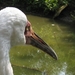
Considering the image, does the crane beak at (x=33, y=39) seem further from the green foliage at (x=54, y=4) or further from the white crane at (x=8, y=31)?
the green foliage at (x=54, y=4)

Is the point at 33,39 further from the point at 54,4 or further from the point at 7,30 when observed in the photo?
the point at 54,4

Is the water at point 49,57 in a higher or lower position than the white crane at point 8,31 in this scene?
lower

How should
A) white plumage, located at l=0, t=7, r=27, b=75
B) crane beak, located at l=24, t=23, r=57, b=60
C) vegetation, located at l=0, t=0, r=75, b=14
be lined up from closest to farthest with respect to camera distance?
white plumage, located at l=0, t=7, r=27, b=75, crane beak, located at l=24, t=23, r=57, b=60, vegetation, located at l=0, t=0, r=75, b=14

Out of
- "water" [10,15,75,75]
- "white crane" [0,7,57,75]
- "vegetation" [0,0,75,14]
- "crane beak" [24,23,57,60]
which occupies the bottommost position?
"vegetation" [0,0,75,14]

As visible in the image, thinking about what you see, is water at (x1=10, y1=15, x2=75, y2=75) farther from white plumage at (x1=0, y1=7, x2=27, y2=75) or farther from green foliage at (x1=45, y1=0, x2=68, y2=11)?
white plumage at (x1=0, y1=7, x2=27, y2=75)

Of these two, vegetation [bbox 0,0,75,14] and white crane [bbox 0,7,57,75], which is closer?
white crane [bbox 0,7,57,75]

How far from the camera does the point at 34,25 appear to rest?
37.2 ft

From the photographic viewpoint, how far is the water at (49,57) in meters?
7.26

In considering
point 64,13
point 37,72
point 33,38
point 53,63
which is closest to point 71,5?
point 64,13

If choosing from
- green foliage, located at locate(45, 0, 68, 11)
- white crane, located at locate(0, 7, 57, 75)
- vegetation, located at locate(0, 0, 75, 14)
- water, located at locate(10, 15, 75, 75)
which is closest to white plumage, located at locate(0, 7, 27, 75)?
white crane, located at locate(0, 7, 57, 75)

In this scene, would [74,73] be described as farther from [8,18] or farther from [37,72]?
[8,18]

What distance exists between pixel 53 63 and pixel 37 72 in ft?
2.58

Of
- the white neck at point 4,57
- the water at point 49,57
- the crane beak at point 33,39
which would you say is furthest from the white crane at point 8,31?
the water at point 49,57

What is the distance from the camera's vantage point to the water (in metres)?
7.26
